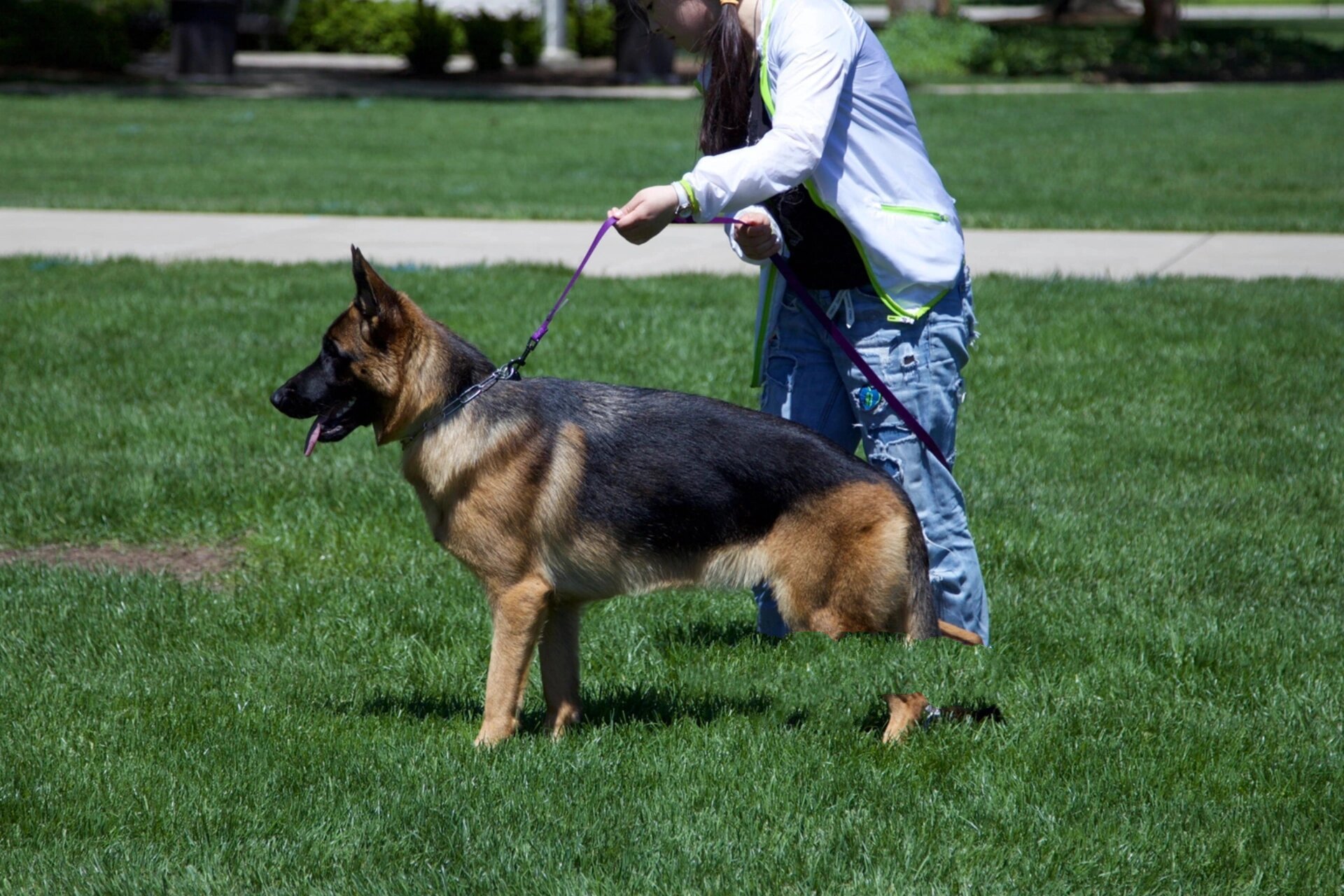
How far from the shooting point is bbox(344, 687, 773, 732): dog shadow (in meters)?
4.13

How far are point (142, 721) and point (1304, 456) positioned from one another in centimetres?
501

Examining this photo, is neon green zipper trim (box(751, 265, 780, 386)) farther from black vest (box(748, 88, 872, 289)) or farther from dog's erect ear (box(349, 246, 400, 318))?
dog's erect ear (box(349, 246, 400, 318))

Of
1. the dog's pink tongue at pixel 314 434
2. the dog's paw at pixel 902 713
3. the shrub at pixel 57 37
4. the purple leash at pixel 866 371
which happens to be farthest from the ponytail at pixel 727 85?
the shrub at pixel 57 37

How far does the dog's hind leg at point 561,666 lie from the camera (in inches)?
159

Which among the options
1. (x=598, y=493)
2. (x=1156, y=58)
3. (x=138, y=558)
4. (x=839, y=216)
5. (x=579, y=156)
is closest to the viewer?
(x=598, y=493)

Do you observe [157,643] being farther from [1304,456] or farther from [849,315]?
[1304,456]

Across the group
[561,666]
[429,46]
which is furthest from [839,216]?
[429,46]

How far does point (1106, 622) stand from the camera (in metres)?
4.75

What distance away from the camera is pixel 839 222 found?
13.3 feet

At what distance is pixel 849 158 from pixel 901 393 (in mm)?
680

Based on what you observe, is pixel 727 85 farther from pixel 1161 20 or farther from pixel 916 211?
pixel 1161 20

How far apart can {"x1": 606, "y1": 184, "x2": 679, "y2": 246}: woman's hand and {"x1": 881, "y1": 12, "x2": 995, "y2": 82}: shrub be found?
2975 cm

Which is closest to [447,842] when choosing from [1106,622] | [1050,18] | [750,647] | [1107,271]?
[750,647]

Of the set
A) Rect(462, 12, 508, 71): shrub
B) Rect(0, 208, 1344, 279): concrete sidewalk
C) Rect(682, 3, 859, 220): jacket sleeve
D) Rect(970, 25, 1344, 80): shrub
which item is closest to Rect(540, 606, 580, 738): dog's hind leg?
Rect(682, 3, 859, 220): jacket sleeve
